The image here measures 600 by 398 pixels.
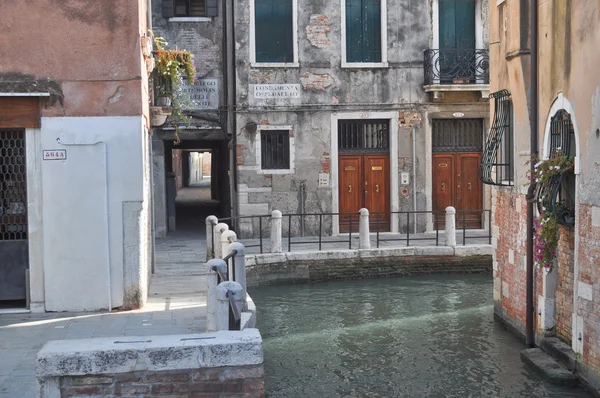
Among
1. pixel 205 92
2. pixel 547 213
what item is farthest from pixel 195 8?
pixel 547 213

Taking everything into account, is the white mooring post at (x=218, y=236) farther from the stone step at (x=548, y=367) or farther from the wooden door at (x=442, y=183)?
the wooden door at (x=442, y=183)

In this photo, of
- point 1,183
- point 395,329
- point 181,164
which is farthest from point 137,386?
point 181,164

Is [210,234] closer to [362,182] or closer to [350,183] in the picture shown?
[350,183]

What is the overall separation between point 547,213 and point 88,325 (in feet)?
16.3

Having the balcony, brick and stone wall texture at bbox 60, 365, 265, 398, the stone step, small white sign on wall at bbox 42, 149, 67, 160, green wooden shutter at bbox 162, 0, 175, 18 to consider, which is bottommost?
the stone step

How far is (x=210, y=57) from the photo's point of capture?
20109mm

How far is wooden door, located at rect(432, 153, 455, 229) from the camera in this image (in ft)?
66.3

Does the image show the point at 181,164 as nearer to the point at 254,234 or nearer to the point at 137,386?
the point at 254,234

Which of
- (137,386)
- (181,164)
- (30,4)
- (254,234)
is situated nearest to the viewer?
(137,386)

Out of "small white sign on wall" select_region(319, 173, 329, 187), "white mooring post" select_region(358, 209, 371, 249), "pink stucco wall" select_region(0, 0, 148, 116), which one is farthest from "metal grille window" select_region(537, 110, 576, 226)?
"small white sign on wall" select_region(319, 173, 329, 187)

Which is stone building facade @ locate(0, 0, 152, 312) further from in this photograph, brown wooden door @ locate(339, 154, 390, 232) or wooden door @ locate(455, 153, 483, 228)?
wooden door @ locate(455, 153, 483, 228)

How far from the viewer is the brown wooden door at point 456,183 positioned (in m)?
20.2

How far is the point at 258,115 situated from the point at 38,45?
9.68 metres

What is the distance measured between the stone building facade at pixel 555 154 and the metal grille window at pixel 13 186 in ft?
19.3
